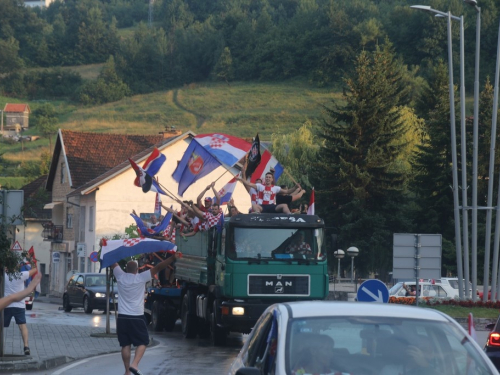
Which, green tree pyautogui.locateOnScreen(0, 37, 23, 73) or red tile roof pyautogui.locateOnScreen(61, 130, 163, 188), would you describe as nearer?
red tile roof pyautogui.locateOnScreen(61, 130, 163, 188)

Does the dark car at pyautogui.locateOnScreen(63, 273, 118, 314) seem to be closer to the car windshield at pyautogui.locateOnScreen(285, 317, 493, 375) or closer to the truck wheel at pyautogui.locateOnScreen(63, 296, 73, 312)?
the truck wheel at pyautogui.locateOnScreen(63, 296, 73, 312)

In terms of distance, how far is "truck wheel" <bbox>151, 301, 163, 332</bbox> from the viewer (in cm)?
2633

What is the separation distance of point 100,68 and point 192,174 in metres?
164

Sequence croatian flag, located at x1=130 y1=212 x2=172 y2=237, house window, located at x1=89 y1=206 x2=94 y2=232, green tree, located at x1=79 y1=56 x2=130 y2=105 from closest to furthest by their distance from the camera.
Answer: croatian flag, located at x1=130 y1=212 x2=172 y2=237 < house window, located at x1=89 y1=206 x2=94 y2=232 < green tree, located at x1=79 y1=56 x2=130 y2=105

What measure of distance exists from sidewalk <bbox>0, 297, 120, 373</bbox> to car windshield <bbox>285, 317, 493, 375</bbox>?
10146mm

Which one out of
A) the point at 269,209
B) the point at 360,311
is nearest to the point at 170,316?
the point at 269,209

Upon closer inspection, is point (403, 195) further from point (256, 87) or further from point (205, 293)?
point (256, 87)

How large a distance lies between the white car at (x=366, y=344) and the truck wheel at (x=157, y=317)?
63.6 ft

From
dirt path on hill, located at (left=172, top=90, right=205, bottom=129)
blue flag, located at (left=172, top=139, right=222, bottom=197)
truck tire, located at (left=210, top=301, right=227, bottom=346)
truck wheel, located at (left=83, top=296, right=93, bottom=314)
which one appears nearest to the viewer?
truck tire, located at (left=210, top=301, right=227, bottom=346)

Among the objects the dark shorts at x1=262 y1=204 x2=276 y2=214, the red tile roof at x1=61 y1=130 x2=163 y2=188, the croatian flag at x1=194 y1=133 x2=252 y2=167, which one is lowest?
the dark shorts at x1=262 y1=204 x2=276 y2=214

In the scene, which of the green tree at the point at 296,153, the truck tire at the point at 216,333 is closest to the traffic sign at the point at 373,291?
the truck tire at the point at 216,333

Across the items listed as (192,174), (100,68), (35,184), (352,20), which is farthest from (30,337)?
(100,68)

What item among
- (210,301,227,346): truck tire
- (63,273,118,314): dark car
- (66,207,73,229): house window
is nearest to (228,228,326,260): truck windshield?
(210,301,227,346): truck tire

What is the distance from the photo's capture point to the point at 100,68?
186 m
